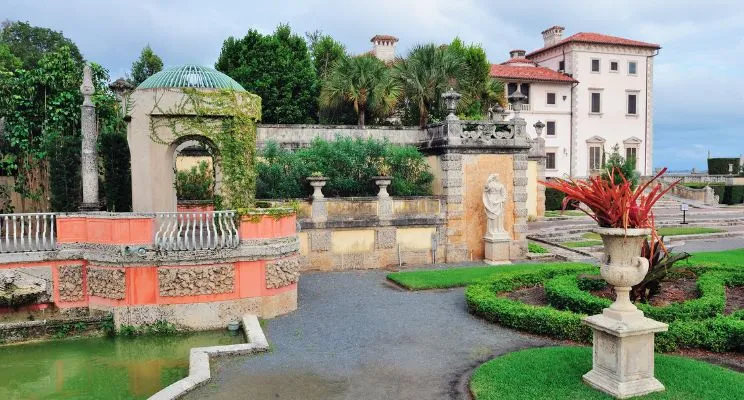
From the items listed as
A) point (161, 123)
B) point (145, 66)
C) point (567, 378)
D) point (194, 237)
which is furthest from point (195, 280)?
point (145, 66)

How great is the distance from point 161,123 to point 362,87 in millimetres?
13471

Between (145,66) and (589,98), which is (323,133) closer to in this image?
(145,66)

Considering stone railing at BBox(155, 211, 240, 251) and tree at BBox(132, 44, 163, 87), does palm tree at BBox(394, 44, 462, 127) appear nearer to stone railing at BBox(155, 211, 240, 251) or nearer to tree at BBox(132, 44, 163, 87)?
stone railing at BBox(155, 211, 240, 251)

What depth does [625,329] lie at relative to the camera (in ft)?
22.7

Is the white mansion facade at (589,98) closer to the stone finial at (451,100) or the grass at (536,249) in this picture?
the grass at (536,249)

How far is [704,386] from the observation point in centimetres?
723

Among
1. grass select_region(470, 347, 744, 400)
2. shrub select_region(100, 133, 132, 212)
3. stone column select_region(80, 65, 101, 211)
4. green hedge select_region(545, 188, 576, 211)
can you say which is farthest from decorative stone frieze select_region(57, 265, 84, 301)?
green hedge select_region(545, 188, 576, 211)

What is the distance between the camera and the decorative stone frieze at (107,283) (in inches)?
448

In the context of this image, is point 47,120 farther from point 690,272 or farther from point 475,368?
point 690,272

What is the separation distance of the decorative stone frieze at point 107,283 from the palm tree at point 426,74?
16637mm

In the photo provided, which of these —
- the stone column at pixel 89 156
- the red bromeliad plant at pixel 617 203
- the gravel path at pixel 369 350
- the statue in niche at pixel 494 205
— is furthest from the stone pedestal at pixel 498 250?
the stone column at pixel 89 156

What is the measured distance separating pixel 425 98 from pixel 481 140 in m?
7.58

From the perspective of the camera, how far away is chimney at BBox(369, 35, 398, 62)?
134ft

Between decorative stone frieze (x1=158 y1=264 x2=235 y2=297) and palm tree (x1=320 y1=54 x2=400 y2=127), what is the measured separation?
47.7 ft
